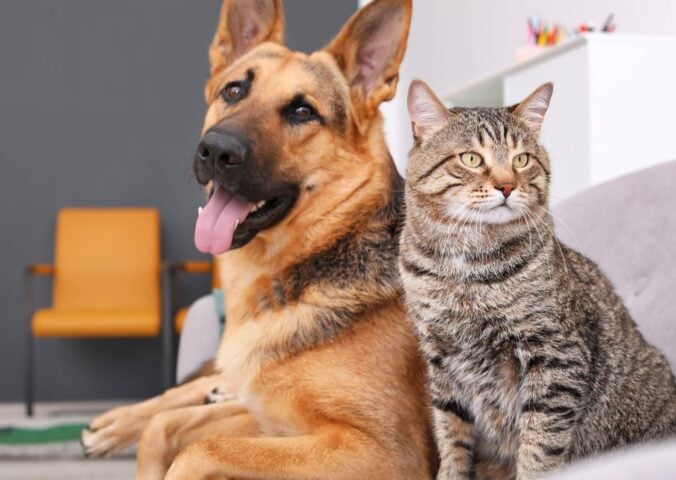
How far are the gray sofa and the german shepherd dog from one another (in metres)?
0.45

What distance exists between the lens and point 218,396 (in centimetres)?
200

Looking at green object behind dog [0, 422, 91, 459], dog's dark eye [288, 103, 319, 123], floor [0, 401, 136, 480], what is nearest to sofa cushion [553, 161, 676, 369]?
dog's dark eye [288, 103, 319, 123]

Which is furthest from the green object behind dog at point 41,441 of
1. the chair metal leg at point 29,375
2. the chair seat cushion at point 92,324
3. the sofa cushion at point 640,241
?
the sofa cushion at point 640,241

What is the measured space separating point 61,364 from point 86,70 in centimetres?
234

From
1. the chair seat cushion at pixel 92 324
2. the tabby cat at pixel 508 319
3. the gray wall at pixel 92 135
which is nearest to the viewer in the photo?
the tabby cat at pixel 508 319

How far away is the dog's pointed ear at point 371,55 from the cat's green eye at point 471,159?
458 mm

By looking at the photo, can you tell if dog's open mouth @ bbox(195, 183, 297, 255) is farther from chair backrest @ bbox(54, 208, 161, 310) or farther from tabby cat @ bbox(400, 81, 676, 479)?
chair backrest @ bbox(54, 208, 161, 310)

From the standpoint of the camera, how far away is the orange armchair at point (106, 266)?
6000mm

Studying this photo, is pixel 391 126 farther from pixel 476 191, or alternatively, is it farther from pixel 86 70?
pixel 476 191

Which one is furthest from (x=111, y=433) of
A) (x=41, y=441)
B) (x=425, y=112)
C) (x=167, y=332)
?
(x=167, y=332)

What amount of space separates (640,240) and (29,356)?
5.09 metres

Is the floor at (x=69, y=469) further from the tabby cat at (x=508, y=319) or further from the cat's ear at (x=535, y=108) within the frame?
the cat's ear at (x=535, y=108)

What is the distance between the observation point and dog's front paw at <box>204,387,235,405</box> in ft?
6.38

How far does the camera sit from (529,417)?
1256 millimetres
